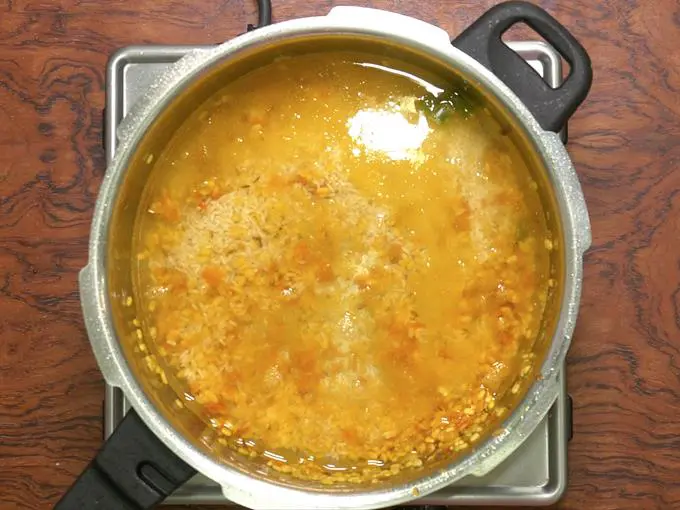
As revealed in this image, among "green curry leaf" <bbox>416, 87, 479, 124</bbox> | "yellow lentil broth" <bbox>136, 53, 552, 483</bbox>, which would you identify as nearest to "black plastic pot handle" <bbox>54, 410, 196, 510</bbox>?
"yellow lentil broth" <bbox>136, 53, 552, 483</bbox>

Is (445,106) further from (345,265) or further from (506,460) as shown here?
(506,460)

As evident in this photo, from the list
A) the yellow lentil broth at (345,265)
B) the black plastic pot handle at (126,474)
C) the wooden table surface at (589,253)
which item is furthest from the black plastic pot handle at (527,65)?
the black plastic pot handle at (126,474)

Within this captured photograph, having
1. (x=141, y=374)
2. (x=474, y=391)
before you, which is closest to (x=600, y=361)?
(x=474, y=391)

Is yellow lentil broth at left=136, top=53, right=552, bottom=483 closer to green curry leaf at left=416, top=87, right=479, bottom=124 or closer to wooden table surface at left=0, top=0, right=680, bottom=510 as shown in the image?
green curry leaf at left=416, top=87, right=479, bottom=124

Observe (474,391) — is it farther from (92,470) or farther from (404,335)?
(92,470)

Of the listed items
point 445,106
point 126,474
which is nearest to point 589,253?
point 445,106
